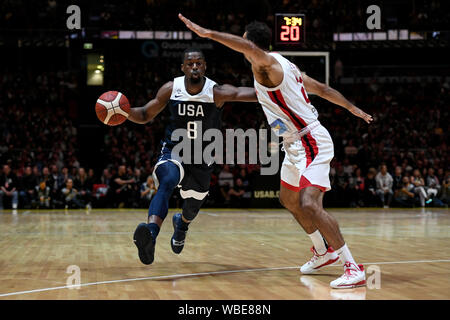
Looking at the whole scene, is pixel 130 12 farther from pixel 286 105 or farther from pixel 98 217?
pixel 286 105

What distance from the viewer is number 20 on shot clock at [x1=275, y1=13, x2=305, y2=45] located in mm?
16734

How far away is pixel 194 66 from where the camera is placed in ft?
22.6

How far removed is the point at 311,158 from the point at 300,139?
0.22 meters

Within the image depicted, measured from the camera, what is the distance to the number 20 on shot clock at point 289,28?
659 inches

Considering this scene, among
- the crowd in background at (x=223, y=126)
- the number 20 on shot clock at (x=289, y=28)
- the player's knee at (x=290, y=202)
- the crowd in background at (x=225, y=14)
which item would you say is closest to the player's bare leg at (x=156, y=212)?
the player's knee at (x=290, y=202)

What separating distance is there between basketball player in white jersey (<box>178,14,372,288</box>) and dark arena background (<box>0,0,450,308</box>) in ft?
1.07

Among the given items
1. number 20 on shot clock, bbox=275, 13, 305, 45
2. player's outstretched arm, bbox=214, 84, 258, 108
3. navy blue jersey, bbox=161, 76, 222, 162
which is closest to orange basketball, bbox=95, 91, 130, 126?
navy blue jersey, bbox=161, 76, 222, 162

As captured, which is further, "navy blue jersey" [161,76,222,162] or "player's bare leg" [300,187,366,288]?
"navy blue jersey" [161,76,222,162]

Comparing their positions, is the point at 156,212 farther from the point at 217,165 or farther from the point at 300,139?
the point at 217,165

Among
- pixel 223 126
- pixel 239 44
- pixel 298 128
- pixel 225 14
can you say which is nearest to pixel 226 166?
pixel 223 126

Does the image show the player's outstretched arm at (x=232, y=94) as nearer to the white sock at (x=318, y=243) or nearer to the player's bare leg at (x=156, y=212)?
the player's bare leg at (x=156, y=212)

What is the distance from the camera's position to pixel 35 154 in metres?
21.9

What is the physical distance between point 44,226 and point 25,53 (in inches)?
758

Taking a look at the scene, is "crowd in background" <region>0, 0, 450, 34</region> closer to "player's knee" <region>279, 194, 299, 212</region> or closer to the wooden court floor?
the wooden court floor
